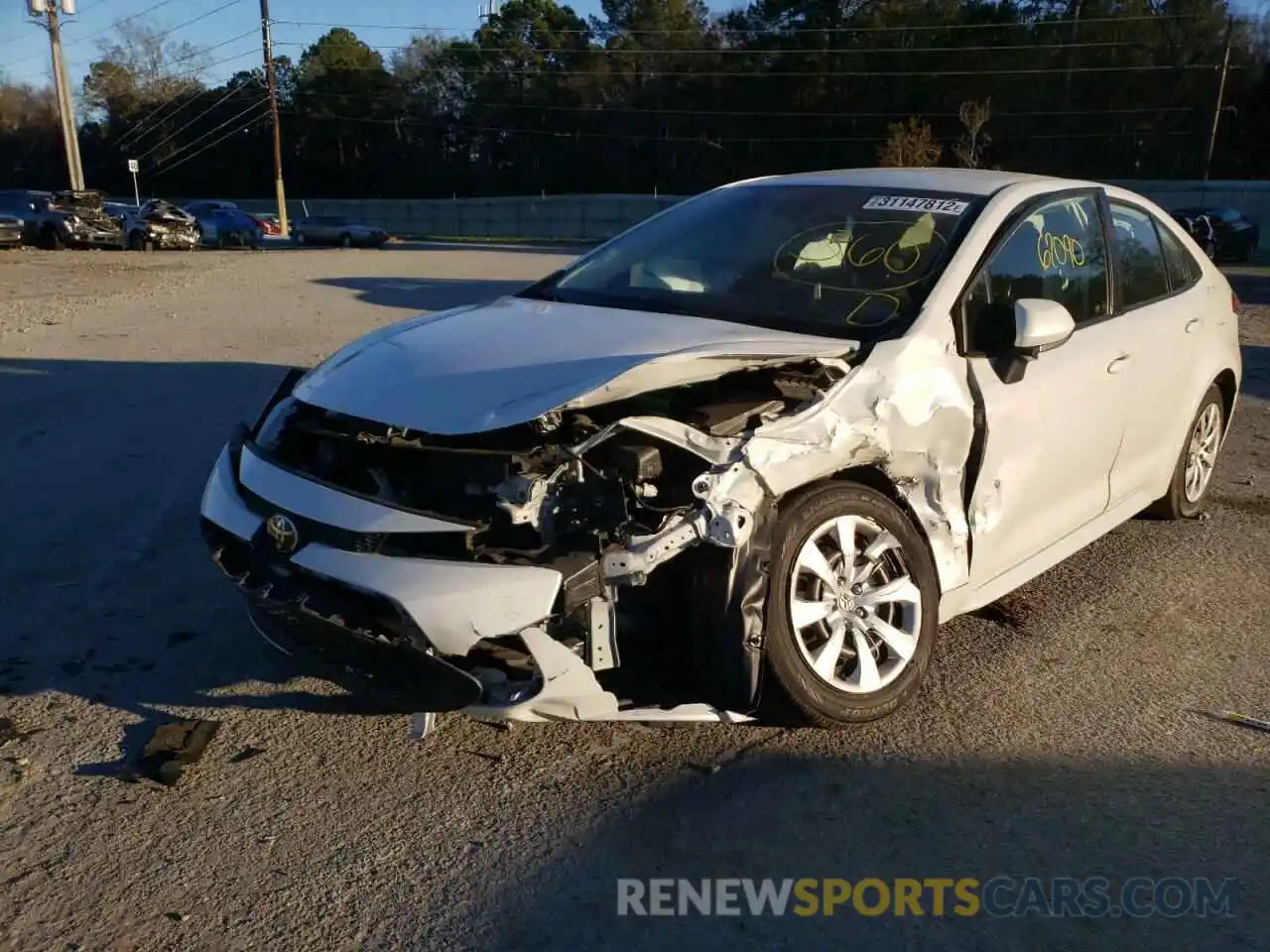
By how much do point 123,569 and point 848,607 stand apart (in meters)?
3.18

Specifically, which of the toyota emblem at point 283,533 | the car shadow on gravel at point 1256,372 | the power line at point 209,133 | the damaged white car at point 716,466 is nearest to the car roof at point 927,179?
the damaged white car at point 716,466

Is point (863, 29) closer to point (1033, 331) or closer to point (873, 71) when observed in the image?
point (873, 71)

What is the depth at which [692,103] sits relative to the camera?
210 feet

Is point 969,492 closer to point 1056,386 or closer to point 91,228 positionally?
point 1056,386

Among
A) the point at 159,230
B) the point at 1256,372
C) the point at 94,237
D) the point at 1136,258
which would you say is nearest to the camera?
the point at 1136,258

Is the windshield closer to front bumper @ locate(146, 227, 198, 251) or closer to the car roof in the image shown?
the car roof

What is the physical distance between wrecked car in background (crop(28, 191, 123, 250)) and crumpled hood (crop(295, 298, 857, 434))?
2998 cm

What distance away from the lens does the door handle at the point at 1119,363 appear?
4.43m

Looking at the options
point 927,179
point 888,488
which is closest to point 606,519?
point 888,488

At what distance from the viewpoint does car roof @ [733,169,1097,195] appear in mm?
4477

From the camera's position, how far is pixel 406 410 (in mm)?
3299

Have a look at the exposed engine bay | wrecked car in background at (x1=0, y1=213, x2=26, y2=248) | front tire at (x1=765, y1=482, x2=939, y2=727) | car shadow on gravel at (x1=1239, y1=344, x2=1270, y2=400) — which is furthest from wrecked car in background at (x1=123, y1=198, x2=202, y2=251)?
front tire at (x1=765, y1=482, x2=939, y2=727)

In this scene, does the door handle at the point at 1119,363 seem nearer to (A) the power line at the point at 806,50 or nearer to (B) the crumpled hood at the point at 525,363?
(B) the crumpled hood at the point at 525,363

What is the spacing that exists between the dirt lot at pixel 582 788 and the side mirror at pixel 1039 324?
118cm
